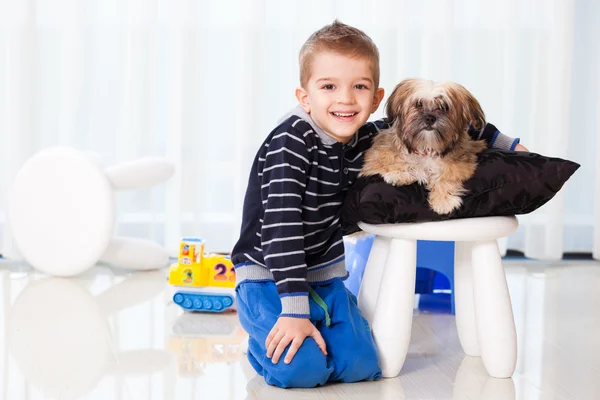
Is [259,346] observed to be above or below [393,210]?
below

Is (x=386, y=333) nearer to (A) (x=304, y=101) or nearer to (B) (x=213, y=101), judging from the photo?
(A) (x=304, y=101)

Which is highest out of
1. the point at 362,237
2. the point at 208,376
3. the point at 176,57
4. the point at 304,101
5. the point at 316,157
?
the point at 176,57

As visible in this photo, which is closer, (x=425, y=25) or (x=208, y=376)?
(x=208, y=376)

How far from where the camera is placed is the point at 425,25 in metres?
2.94

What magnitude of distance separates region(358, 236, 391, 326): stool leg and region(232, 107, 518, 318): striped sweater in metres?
0.06

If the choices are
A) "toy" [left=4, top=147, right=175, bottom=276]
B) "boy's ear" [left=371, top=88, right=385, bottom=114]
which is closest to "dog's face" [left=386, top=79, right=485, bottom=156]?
"boy's ear" [left=371, top=88, right=385, bottom=114]

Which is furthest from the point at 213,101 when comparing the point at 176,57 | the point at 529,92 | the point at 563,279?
the point at 563,279

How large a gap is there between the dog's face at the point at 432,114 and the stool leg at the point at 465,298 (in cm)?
30

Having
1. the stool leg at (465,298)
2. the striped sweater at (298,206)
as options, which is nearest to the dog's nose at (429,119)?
the striped sweater at (298,206)

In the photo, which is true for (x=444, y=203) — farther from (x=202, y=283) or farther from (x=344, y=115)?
(x=202, y=283)

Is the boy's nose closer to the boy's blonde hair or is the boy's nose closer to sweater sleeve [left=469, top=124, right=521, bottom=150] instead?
the boy's blonde hair

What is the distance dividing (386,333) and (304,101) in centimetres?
50

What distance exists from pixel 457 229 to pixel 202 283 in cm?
87

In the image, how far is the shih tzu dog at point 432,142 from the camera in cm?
156
